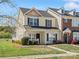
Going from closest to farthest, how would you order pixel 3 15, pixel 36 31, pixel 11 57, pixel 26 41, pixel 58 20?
pixel 3 15
pixel 11 57
pixel 26 41
pixel 36 31
pixel 58 20

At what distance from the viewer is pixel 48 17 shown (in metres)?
45.3

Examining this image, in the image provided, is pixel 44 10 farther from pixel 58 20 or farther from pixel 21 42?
pixel 21 42

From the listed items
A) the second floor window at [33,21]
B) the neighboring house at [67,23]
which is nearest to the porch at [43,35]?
the second floor window at [33,21]

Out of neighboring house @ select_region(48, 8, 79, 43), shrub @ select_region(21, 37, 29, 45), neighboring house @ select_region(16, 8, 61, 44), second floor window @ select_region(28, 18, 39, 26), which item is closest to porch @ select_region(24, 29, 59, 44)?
neighboring house @ select_region(16, 8, 61, 44)

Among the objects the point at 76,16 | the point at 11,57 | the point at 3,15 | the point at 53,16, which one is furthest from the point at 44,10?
the point at 3,15

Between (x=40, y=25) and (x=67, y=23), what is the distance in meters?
6.86

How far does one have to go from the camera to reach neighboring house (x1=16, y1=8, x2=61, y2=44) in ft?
139

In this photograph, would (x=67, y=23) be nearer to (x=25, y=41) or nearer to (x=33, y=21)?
(x=33, y=21)

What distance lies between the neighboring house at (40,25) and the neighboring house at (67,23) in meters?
1.10

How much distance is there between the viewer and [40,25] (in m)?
44.5

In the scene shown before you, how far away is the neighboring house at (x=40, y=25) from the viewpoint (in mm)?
42472

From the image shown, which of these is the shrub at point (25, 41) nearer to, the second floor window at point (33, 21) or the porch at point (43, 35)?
the porch at point (43, 35)

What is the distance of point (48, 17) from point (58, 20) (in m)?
2.77

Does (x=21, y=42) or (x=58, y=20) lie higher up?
(x=58, y=20)
